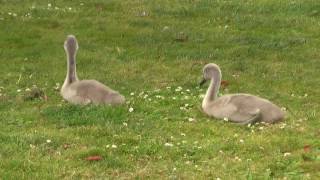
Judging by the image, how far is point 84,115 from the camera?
12.6 metres

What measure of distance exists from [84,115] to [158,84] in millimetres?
4000

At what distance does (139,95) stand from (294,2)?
1061 centimetres

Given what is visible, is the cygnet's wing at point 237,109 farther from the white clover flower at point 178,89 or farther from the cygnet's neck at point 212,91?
the white clover flower at point 178,89

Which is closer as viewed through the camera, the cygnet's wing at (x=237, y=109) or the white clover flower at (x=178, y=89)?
the cygnet's wing at (x=237, y=109)

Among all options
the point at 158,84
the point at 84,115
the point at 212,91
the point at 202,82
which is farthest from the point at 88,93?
the point at 158,84

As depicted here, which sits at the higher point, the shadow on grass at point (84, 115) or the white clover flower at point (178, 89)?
the shadow on grass at point (84, 115)

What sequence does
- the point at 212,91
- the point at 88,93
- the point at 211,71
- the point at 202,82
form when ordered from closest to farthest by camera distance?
the point at 212,91 < the point at 88,93 < the point at 211,71 < the point at 202,82

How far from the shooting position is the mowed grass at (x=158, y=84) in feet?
33.1

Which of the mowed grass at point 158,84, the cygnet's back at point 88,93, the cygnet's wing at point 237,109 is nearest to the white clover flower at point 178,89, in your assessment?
the mowed grass at point 158,84

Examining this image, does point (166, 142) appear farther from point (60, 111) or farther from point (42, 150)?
point (60, 111)

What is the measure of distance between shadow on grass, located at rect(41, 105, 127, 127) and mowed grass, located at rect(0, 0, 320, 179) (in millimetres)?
35

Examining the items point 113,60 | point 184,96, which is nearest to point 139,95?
point 184,96

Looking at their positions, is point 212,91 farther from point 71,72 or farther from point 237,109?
point 71,72

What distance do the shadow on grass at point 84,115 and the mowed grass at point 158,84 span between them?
1.4 inches
